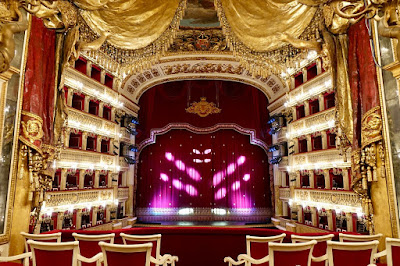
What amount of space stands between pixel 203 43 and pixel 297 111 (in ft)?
16.9

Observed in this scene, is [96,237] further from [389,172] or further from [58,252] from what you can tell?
[389,172]

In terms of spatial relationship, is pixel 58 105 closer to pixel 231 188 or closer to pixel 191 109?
pixel 191 109

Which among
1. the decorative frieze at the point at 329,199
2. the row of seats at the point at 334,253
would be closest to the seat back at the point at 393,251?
the row of seats at the point at 334,253

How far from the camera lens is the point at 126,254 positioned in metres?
3.09

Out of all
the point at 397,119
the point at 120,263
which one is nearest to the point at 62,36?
the point at 120,263

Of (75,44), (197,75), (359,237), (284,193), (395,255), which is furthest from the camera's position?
(197,75)

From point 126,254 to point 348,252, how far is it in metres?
2.59

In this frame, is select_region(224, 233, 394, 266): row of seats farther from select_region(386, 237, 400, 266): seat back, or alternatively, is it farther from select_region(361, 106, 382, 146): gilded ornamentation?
select_region(361, 106, 382, 146): gilded ornamentation

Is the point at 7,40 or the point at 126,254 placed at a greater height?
the point at 7,40

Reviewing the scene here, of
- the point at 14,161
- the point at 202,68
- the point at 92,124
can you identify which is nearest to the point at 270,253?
the point at 14,161

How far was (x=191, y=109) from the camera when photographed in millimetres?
15656

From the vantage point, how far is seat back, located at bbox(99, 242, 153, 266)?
3.07 m

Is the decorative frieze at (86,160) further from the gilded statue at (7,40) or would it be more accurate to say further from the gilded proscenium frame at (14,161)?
the gilded statue at (7,40)

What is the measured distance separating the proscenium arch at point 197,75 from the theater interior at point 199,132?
0.31ft
